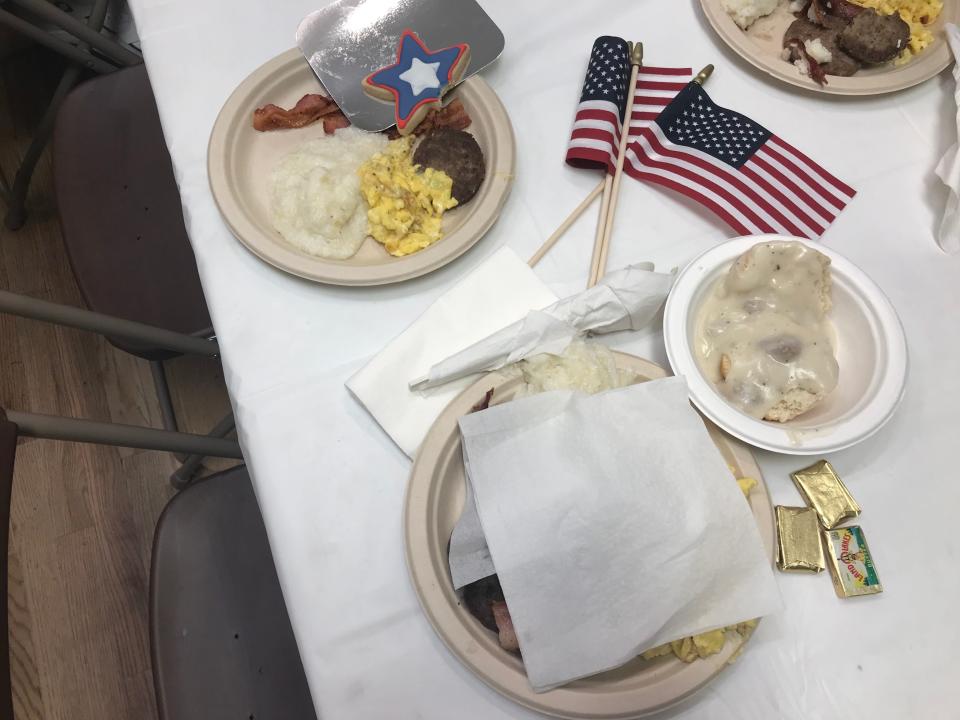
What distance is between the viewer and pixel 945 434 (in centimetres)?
95

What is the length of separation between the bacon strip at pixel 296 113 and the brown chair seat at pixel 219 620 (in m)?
0.70

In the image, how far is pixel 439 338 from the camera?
96cm

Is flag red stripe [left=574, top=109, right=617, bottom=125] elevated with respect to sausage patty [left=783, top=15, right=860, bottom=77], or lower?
lower

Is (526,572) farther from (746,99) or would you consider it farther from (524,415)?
(746,99)

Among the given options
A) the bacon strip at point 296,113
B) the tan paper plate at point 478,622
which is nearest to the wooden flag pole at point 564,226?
the tan paper plate at point 478,622

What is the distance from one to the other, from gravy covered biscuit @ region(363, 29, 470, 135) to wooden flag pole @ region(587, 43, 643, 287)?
297 mm

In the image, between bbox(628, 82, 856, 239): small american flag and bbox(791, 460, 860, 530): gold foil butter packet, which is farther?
bbox(628, 82, 856, 239): small american flag

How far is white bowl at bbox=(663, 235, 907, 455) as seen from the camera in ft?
2.83

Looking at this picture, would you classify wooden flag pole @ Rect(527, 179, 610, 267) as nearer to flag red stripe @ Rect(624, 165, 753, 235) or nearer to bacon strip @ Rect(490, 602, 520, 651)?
flag red stripe @ Rect(624, 165, 753, 235)

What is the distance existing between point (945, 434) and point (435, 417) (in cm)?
76

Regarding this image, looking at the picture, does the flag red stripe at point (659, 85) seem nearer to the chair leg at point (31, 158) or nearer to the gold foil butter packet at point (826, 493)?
the gold foil butter packet at point (826, 493)

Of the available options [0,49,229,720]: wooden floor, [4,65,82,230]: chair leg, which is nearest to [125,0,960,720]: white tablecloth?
[4,65,82,230]: chair leg

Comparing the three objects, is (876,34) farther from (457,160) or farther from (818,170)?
(457,160)

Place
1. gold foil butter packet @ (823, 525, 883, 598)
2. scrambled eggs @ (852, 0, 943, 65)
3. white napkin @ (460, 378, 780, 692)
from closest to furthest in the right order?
1. white napkin @ (460, 378, 780, 692)
2. gold foil butter packet @ (823, 525, 883, 598)
3. scrambled eggs @ (852, 0, 943, 65)
